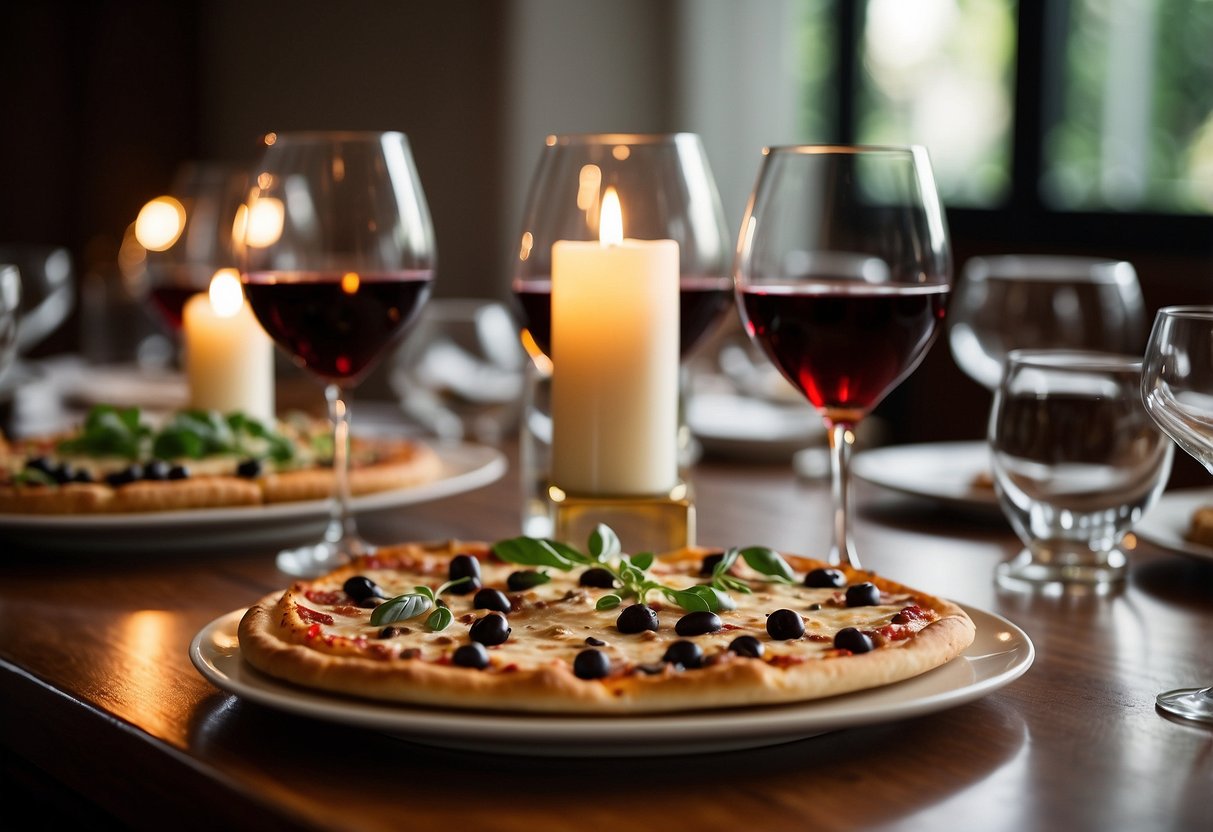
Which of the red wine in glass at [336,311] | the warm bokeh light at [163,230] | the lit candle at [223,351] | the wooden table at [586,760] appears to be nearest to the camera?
the wooden table at [586,760]

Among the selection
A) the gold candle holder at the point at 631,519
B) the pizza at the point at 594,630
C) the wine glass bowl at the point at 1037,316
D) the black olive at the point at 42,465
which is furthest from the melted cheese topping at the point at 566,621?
the wine glass bowl at the point at 1037,316

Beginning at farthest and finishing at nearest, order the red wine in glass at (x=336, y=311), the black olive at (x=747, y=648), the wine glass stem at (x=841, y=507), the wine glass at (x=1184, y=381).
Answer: the red wine in glass at (x=336, y=311) < the wine glass stem at (x=841, y=507) < the wine glass at (x=1184, y=381) < the black olive at (x=747, y=648)

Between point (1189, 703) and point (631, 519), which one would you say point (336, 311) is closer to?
point (631, 519)

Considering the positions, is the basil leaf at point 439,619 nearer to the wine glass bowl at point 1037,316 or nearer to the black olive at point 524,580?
the black olive at point 524,580

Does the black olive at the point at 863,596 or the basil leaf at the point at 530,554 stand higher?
the basil leaf at the point at 530,554

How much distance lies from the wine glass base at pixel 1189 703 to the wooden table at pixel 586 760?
0.04 feet

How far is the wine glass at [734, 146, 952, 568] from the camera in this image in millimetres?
1198

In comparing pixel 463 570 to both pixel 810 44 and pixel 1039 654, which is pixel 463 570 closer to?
pixel 1039 654

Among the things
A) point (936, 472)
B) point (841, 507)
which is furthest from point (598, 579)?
point (936, 472)

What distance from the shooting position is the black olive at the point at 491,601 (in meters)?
1.00

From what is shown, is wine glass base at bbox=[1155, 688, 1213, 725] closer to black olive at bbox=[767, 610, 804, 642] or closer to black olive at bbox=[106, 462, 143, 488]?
black olive at bbox=[767, 610, 804, 642]

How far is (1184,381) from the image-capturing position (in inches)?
38.6

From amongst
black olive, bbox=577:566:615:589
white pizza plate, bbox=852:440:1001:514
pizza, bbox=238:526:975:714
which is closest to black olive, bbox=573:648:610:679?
pizza, bbox=238:526:975:714

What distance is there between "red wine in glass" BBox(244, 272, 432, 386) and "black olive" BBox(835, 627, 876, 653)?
70 centimetres
